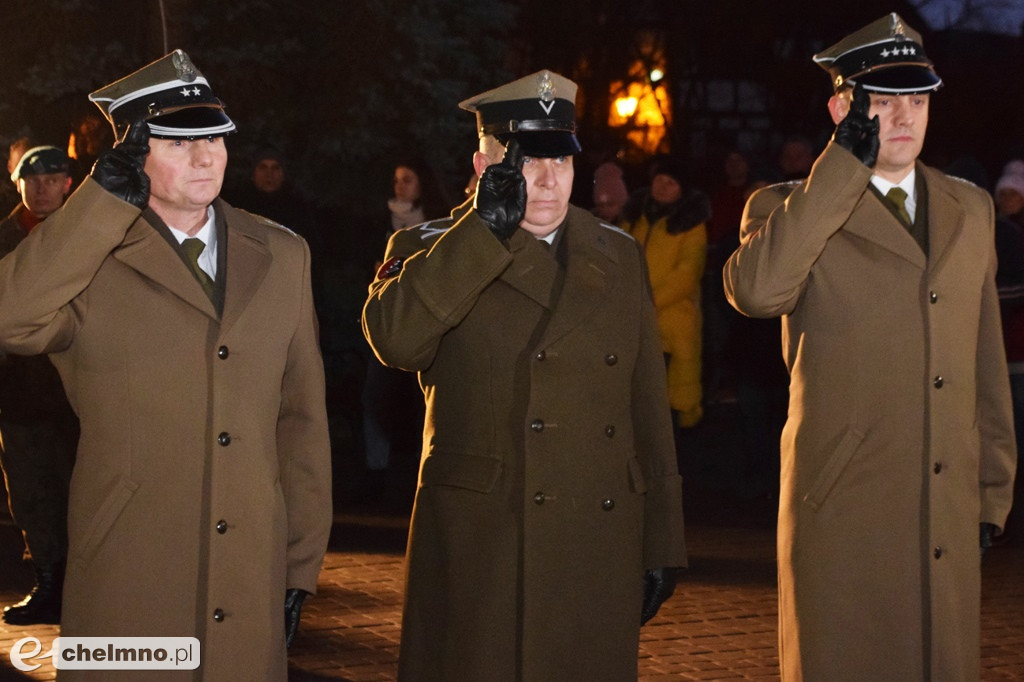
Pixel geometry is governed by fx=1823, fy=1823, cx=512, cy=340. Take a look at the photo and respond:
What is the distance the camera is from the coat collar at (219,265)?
4.45 m

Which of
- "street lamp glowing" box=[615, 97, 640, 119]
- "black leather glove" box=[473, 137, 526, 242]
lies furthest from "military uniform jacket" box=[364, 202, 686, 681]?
"street lamp glowing" box=[615, 97, 640, 119]

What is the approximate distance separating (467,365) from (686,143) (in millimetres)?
35121

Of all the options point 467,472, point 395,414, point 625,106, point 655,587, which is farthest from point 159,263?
point 625,106

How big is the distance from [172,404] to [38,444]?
440 cm

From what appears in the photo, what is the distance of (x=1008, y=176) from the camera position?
38.7 feet

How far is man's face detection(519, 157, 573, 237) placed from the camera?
4867 mm

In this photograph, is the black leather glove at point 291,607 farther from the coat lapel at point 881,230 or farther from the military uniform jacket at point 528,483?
the coat lapel at point 881,230

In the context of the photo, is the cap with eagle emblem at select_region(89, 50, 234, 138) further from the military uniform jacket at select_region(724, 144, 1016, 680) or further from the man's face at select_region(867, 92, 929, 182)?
the man's face at select_region(867, 92, 929, 182)

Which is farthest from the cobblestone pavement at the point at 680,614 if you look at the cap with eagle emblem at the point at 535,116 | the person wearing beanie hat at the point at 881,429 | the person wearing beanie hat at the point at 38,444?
the cap with eagle emblem at the point at 535,116

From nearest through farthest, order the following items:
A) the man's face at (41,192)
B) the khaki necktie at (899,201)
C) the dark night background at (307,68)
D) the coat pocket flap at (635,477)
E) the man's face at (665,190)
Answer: the coat pocket flap at (635,477) < the khaki necktie at (899,201) < the man's face at (41,192) < the man's face at (665,190) < the dark night background at (307,68)

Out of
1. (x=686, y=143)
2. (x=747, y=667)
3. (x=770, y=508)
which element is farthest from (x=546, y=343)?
(x=686, y=143)

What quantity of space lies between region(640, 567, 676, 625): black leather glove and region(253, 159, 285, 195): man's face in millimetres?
7496

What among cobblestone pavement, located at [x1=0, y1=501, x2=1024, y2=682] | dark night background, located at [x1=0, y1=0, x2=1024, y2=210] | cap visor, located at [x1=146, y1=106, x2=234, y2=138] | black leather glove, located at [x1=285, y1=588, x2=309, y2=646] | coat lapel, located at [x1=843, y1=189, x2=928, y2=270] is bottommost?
cobblestone pavement, located at [x1=0, y1=501, x2=1024, y2=682]

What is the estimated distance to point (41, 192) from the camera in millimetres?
8625
